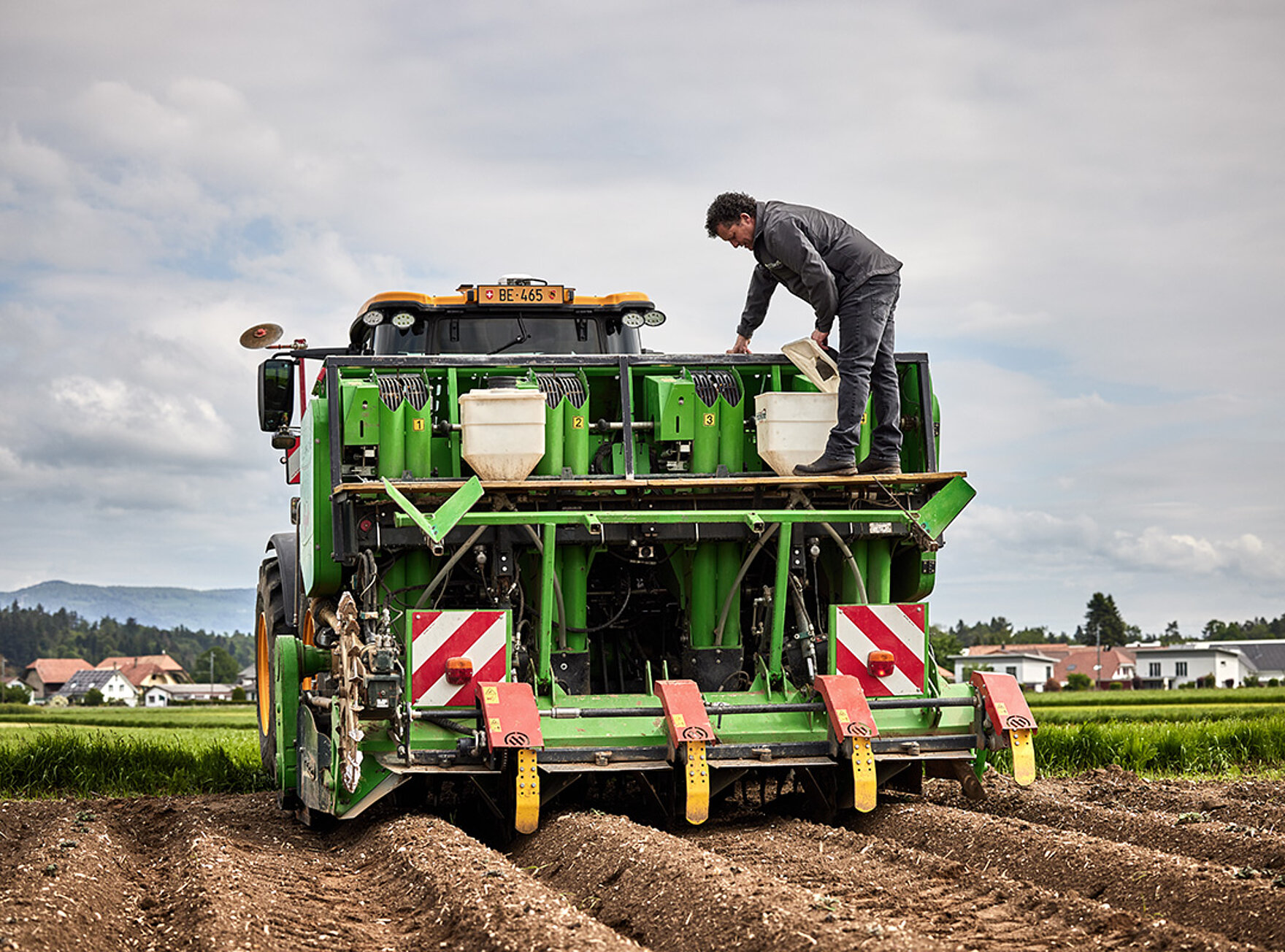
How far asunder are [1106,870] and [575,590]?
11.7 ft

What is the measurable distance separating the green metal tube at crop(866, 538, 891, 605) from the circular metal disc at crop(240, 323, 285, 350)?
14.3 feet

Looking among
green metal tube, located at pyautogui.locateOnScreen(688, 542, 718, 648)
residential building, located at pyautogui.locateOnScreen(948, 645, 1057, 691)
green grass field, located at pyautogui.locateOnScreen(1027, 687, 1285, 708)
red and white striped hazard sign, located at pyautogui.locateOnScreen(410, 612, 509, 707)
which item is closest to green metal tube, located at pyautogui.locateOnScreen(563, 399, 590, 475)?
green metal tube, located at pyautogui.locateOnScreen(688, 542, 718, 648)

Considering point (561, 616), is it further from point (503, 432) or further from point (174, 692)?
point (174, 692)

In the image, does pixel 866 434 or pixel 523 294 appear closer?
pixel 866 434

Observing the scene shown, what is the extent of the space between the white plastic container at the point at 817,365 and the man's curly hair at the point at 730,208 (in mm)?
823

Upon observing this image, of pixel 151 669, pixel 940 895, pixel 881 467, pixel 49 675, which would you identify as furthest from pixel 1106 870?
pixel 151 669

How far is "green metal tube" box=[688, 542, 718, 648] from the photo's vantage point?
8.51 m

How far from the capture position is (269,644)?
10.1 metres

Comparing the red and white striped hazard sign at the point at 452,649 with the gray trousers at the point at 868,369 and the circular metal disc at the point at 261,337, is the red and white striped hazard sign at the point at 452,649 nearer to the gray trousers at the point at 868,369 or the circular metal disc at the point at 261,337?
the gray trousers at the point at 868,369

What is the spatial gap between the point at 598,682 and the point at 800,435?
6.70ft

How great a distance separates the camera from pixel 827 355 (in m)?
8.42

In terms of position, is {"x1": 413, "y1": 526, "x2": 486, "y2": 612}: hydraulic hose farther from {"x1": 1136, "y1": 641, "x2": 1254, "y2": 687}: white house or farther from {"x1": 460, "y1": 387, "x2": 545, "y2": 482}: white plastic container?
{"x1": 1136, "y1": 641, "x2": 1254, "y2": 687}: white house

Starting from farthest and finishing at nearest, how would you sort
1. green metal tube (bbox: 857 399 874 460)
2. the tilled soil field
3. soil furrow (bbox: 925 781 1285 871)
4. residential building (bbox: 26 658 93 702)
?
residential building (bbox: 26 658 93 702) < green metal tube (bbox: 857 399 874 460) < soil furrow (bbox: 925 781 1285 871) < the tilled soil field

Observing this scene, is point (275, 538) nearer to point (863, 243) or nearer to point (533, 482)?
point (533, 482)
